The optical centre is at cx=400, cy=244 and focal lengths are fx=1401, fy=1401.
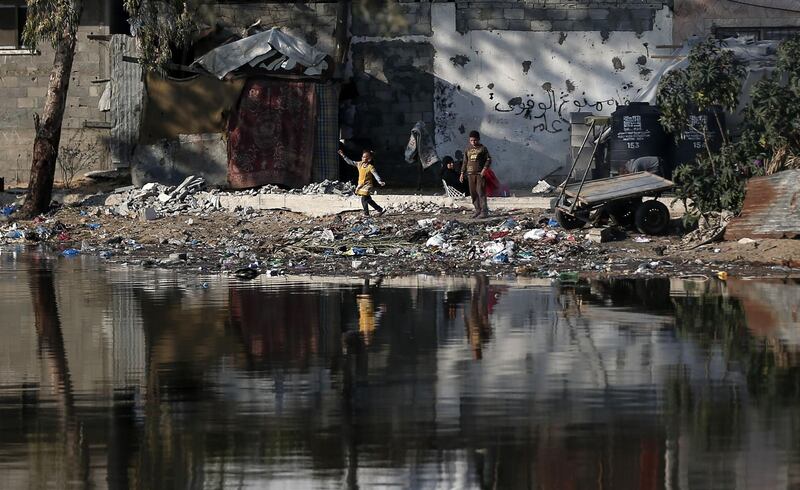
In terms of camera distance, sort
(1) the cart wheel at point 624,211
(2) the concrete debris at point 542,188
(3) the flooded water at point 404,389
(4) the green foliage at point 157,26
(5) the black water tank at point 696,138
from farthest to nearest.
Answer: (2) the concrete debris at point 542,188
(4) the green foliage at point 157,26
(5) the black water tank at point 696,138
(1) the cart wheel at point 624,211
(3) the flooded water at point 404,389

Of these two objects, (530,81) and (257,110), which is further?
(530,81)

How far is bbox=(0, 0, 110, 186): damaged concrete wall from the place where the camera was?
88.8 ft

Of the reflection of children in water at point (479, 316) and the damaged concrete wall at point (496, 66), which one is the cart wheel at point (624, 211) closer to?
the reflection of children in water at point (479, 316)

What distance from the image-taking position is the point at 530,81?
27109 mm

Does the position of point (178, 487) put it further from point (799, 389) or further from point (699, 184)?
point (699, 184)

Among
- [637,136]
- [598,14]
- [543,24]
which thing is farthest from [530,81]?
[637,136]

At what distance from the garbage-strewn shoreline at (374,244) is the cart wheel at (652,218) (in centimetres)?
21

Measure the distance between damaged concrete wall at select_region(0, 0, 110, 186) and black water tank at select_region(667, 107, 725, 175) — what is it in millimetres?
11375

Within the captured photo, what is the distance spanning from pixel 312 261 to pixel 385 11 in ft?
34.1

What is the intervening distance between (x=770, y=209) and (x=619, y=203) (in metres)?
2.25

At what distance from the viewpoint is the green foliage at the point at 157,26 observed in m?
23.7

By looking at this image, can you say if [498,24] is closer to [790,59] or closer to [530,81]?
[530,81]

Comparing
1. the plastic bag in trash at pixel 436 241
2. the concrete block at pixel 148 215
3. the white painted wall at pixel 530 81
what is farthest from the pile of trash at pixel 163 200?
the plastic bag in trash at pixel 436 241

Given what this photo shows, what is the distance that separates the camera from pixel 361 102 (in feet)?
88.6
